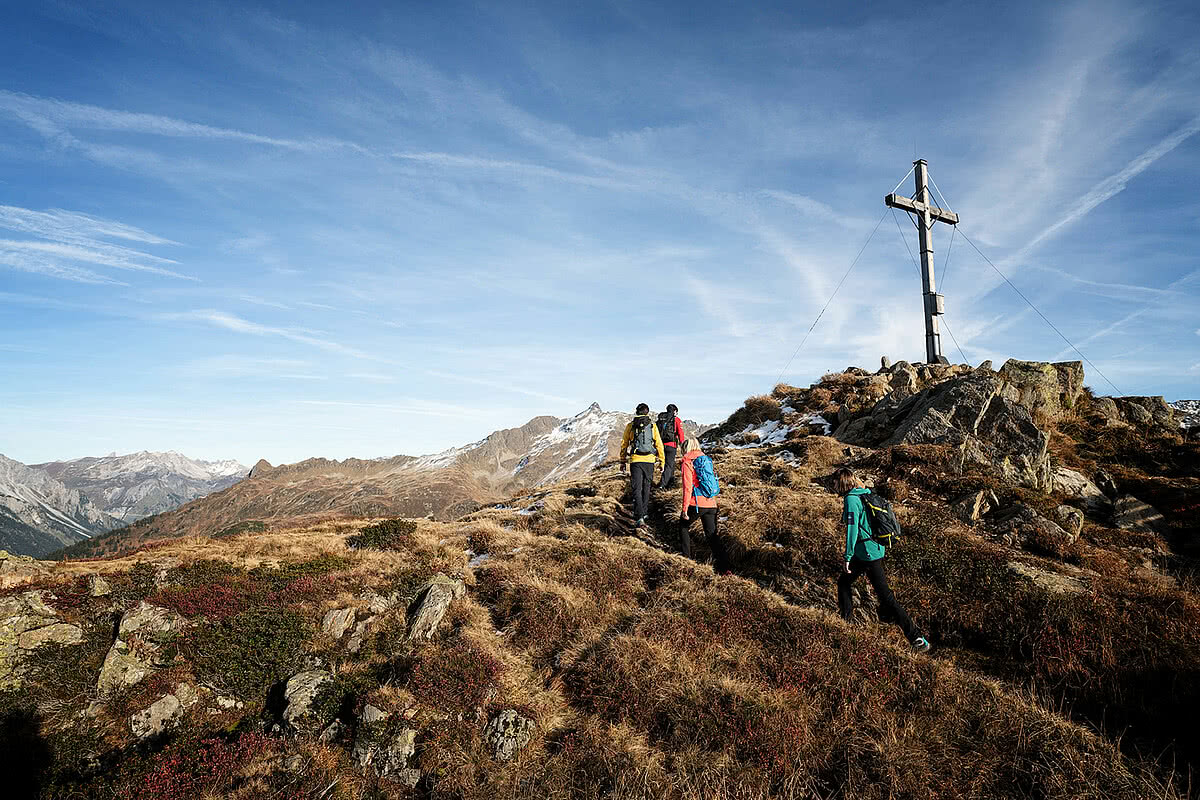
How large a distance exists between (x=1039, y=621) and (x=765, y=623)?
436 centimetres

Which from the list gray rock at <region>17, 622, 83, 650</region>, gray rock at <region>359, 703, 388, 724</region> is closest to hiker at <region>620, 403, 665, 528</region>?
gray rock at <region>359, 703, 388, 724</region>

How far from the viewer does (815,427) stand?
1001 inches

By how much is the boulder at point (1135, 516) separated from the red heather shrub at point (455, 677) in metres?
15.8

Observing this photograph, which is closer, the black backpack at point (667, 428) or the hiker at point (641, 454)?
the hiker at point (641, 454)

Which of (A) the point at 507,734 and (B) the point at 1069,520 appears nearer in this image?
(A) the point at 507,734

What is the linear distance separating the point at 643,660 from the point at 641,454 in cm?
718

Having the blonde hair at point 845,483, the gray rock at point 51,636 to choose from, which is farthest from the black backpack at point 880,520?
the gray rock at point 51,636

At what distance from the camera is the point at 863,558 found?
9.50 metres

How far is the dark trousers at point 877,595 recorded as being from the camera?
9.20 meters

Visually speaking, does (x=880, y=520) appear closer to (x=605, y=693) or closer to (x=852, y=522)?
(x=852, y=522)

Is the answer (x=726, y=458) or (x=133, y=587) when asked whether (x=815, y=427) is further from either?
(x=133, y=587)

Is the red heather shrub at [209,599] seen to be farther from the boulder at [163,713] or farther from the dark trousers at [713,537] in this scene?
the dark trousers at [713,537]

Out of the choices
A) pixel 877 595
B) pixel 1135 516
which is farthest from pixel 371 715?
pixel 1135 516

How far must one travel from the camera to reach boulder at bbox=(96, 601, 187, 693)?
859 centimetres
